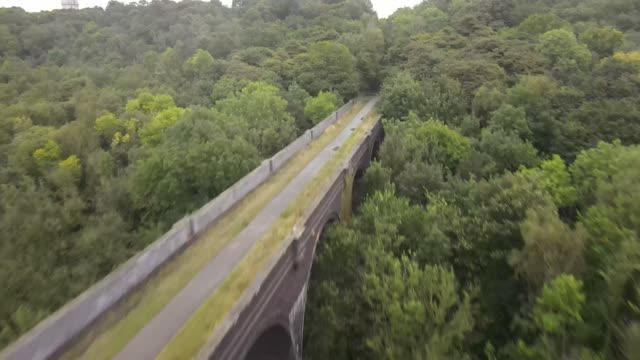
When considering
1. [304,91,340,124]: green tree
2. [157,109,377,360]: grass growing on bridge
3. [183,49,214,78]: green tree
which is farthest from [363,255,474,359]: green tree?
[183,49,214,78]: green tree

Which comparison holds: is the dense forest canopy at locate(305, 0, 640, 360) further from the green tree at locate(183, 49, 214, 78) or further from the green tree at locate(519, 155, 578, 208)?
the green tree at locate(183, 49, 214, 78)

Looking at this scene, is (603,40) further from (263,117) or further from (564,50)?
(263,117)

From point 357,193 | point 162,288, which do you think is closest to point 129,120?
point 357,193

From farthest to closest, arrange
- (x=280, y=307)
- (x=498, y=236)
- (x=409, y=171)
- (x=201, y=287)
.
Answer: (x=409, y=171)
(x=498, y=236)
(x=280, y=307)
(x=201, y=287)

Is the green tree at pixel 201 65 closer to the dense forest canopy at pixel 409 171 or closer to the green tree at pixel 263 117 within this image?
the dense forest canopy at pixel 409 171

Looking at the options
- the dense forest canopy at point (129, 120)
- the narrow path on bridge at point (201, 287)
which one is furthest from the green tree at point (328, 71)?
the narrow path on bridge at point (201, 287)

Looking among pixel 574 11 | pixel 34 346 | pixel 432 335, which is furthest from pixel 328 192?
pixel 574 11
